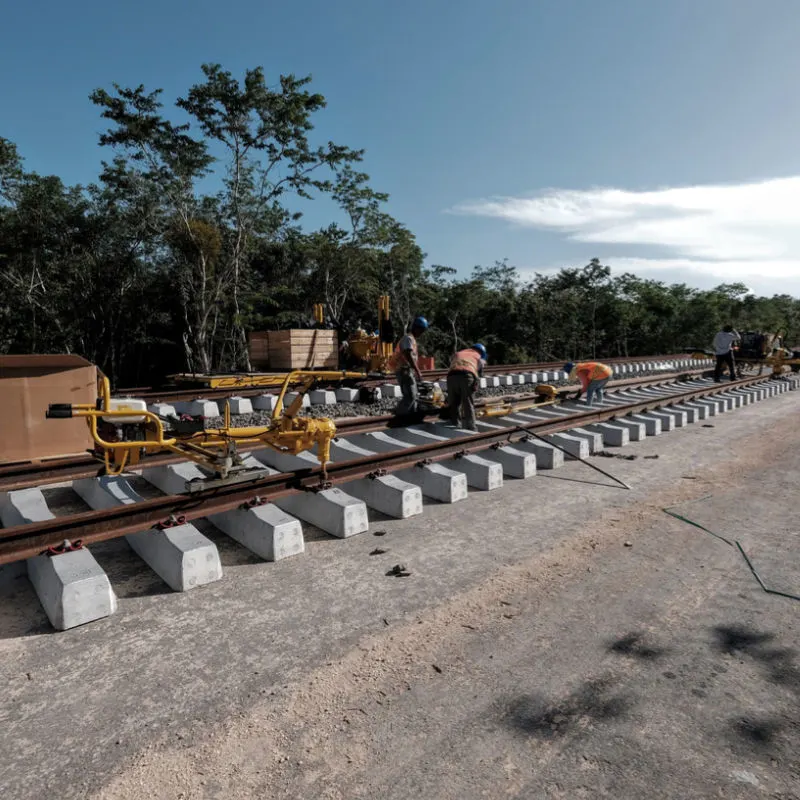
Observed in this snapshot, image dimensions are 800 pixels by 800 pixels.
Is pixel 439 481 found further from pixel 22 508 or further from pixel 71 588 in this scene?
pixel 22 508

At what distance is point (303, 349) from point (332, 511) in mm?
9216

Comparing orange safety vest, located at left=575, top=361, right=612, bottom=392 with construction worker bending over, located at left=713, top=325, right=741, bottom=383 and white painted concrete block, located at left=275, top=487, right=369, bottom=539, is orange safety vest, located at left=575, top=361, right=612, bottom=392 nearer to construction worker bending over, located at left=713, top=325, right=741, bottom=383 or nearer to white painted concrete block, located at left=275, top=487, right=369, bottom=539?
white painted concrete block, located at left=275, top=487, right=369, bottom=539

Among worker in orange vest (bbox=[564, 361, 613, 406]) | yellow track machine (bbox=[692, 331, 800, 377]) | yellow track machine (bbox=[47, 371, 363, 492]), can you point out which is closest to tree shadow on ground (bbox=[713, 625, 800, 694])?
yellow track machine (bbox=[47, 371, 363, 492])

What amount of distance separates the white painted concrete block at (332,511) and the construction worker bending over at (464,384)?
3.37 metres

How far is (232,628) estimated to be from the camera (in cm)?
302

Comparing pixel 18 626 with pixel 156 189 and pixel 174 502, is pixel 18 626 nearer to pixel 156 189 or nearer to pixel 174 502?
pixel 174 502

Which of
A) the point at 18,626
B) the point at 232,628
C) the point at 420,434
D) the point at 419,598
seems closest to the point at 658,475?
the point at 420,434

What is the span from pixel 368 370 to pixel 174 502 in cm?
930

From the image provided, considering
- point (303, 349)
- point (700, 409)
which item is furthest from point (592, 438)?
point (303, 349)

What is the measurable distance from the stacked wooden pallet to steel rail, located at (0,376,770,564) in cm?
752

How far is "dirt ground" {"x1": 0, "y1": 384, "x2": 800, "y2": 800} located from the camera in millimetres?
2043

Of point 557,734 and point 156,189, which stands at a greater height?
point 156,189

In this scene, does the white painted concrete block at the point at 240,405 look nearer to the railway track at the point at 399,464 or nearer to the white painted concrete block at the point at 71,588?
the railway track at the point at 399,464

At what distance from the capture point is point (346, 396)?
11.1 m
